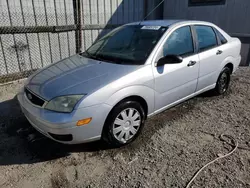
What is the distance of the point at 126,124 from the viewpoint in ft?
8.52

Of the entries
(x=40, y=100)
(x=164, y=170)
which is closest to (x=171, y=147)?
(x=164, y=170)

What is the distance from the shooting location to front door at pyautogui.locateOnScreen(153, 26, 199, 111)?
9.21ft

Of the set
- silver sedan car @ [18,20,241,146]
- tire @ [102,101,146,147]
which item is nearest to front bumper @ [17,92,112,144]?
silver sedan car @ [18,20,241,146]

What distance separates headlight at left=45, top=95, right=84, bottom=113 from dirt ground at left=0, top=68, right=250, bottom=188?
0.70 m

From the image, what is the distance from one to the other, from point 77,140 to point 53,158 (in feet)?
1.58

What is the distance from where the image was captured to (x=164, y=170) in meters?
2.28

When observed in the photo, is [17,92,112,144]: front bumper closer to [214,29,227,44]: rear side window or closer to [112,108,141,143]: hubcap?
[112,108,141,143]: hubcap

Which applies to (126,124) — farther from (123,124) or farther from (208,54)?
(208,54)

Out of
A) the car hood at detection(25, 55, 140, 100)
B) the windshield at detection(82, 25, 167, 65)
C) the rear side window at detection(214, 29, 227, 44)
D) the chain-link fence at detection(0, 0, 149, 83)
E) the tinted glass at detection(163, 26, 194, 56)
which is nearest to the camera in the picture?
the car hood at detection(25, 55, 140, 100)

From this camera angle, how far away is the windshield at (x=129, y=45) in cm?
278

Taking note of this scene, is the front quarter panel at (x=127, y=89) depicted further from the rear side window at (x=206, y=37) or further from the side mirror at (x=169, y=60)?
the rear side window at (x=206, y=37)

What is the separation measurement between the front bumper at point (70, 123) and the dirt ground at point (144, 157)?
1.18 feet

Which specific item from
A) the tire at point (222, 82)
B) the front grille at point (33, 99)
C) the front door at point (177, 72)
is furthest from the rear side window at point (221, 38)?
the front grille at point (33, 99)

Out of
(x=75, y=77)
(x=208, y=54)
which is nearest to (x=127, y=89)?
(x=75, y=77)
